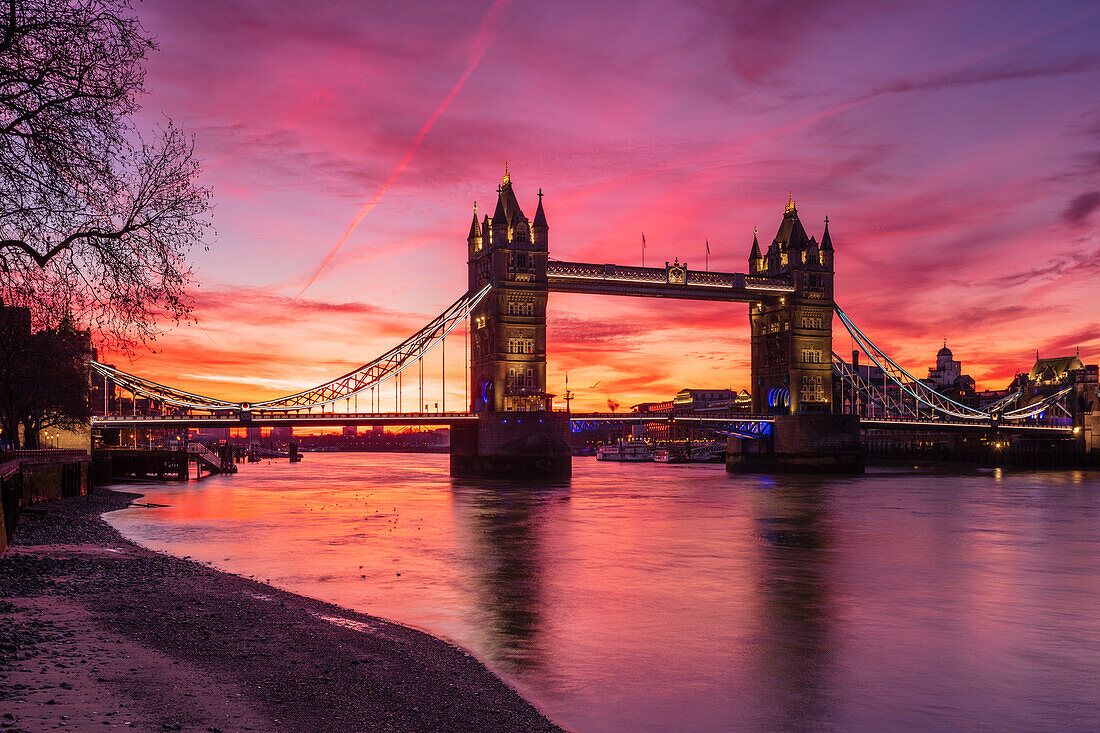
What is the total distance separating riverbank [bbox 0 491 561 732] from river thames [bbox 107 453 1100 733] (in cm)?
149

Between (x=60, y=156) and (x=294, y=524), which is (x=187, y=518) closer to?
(x=294, y=524)

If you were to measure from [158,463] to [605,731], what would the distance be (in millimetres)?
72650

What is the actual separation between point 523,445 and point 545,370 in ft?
25.0

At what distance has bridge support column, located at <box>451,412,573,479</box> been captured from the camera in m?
72.2

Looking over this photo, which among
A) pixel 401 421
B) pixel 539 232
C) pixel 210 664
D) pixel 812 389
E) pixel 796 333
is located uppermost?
pixel 539 232

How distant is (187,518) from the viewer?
40406 mm

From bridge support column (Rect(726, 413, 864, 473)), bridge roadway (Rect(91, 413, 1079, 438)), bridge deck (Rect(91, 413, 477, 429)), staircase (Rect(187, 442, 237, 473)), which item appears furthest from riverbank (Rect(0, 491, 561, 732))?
staircase (Rect(187, 442, 237, 473))

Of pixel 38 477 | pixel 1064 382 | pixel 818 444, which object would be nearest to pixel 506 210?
pixel 818 444

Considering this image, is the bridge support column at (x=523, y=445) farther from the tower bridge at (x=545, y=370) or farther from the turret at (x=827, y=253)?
the turret at (x=827, y=253)

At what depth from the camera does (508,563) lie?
2738 cm

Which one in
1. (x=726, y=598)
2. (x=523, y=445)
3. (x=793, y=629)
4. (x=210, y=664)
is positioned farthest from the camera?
(x=523, y=445)

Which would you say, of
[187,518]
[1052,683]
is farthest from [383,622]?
[187,518]

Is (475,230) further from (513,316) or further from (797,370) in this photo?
(797,370)

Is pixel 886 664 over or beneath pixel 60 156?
beneath
